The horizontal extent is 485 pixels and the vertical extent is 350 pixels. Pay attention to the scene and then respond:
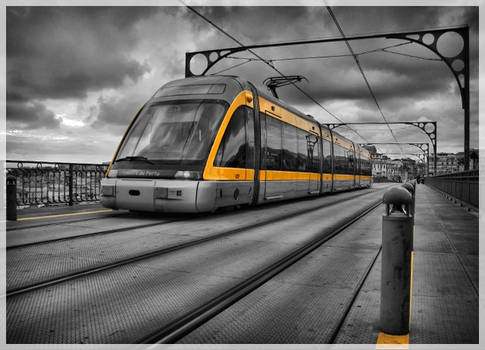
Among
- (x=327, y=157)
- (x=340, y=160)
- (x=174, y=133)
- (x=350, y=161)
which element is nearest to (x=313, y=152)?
(x=327, y=157)

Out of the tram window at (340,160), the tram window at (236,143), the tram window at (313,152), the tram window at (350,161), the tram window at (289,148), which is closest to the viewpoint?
the tram window at (236,143)

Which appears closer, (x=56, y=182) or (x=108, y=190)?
(x=108, y=190)

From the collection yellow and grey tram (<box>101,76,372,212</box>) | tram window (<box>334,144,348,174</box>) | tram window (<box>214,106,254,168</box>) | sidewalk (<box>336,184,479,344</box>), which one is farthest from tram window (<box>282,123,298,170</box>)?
tram window (<box>334,144,348,174</box>)

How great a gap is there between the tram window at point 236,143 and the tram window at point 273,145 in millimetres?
1232

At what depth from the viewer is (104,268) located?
4.30 metres

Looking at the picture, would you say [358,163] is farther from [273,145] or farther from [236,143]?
[236,143]

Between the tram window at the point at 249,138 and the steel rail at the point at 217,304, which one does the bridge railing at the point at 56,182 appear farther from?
the steel rail at the point at 217,304

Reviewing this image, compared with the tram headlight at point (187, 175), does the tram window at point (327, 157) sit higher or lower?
higher

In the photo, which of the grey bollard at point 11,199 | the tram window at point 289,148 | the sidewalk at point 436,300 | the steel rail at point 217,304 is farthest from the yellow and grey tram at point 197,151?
the sidewalk at point 436,300

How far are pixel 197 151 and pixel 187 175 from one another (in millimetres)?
591

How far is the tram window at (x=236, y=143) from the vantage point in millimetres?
8803

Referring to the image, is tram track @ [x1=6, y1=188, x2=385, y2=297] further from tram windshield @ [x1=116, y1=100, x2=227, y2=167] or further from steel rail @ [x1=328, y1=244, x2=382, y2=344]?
steel rail @ [x1=328, y1=244, x2=382, y2=344]

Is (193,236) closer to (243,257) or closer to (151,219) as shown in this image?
(243,257)

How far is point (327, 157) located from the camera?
63.7ft
